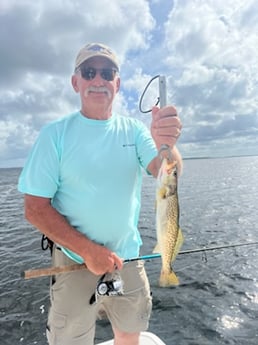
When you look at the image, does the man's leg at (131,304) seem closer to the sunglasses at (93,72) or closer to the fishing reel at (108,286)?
the fishing reel at (108,286)

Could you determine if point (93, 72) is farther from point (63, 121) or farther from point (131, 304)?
point (131, 304)

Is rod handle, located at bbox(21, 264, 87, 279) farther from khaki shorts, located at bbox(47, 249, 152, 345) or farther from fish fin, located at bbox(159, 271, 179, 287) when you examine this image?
fish fin, located at bbox(159, 271, 179, 287)

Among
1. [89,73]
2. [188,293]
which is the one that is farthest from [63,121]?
[188,293]

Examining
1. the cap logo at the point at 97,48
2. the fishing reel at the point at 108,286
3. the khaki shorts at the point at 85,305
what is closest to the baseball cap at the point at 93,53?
the cap logo at the point at 97,48

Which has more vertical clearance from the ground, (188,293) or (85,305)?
(85,305)

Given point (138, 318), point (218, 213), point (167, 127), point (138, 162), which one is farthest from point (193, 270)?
point (218, 213)

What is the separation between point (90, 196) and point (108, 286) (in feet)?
2.97

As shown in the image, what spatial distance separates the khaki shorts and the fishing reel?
77mm

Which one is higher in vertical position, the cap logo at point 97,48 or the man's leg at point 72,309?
the cap logo at point 97,48

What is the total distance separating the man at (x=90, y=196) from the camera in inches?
116

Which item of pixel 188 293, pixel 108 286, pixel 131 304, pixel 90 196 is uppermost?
pixel 90 196

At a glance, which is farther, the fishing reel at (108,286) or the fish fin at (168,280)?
the fishing reel at (108,286)

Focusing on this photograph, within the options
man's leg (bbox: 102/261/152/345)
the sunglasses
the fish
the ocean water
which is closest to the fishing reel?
man's leg (bbox: 102/261/152/345)

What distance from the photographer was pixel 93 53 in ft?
10.8
